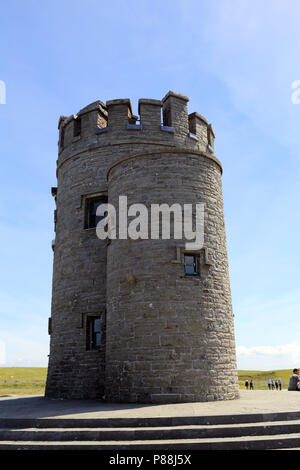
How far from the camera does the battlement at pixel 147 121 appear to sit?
603 inches

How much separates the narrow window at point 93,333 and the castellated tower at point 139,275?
0.12ft

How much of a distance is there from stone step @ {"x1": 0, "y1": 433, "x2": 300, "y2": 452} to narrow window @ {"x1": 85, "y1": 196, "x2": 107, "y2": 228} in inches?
355

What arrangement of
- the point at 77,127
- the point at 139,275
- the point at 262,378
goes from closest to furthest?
the point at 139,275 < the point at 77,127 < the point at 262,378

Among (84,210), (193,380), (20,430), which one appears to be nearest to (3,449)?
(20,430)

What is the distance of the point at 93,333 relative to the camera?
1403cm

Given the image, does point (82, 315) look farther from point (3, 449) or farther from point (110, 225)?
point (3, 449)

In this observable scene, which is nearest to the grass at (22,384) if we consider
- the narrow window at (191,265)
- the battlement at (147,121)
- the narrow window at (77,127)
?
the narrow window at (77,127)

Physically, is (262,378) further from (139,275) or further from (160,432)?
(160,432)

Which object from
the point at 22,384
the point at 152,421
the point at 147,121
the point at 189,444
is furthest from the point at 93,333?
the point at 22,384

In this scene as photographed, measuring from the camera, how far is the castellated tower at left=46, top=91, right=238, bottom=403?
11008 mm

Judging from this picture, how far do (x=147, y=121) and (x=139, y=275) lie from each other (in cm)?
679

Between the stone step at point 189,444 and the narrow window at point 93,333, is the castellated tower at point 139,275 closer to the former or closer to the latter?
the narrow window at point 93,333

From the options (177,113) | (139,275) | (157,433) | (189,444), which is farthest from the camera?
(177,113)

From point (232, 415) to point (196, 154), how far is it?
8086mm
